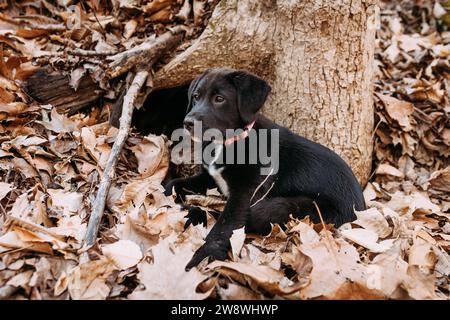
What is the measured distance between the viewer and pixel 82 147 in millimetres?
4457

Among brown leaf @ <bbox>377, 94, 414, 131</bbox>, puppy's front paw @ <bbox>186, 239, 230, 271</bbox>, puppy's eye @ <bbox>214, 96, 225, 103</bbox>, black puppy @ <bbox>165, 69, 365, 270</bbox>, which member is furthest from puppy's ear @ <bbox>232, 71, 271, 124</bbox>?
brown leaf @ <bbox>377, 94, 414, 131</bbox>

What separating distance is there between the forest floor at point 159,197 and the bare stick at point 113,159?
0.35ft

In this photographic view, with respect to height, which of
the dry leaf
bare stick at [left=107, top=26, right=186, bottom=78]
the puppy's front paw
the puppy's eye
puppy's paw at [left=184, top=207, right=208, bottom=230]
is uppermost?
bare stick at [left=107, top=26, right=186, bottom=78]

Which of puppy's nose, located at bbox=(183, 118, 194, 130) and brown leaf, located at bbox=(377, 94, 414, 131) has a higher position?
puppy's nose, located at bbox=(183, 118, 194, 130)

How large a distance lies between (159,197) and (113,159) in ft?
1.63

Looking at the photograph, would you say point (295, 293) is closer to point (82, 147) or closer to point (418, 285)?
point (418, 285)

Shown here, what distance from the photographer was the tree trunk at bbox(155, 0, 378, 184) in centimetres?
464

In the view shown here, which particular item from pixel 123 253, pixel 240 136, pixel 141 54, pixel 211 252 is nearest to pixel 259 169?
pixel 240 136

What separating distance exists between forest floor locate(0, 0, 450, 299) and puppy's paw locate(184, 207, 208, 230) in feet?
0.56

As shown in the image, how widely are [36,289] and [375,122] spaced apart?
3994 millimetres

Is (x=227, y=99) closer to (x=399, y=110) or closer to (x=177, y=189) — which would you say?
(x=177, y=189)

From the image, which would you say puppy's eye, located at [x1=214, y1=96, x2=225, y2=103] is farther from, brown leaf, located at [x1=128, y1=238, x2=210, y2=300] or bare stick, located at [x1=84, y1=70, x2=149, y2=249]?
brown leaf, located at [x1=128, y1=238, x2=210, y2=300]

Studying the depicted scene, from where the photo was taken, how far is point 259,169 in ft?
13.4

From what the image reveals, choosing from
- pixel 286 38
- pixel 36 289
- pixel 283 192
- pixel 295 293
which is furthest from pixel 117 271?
pixel 286 38
